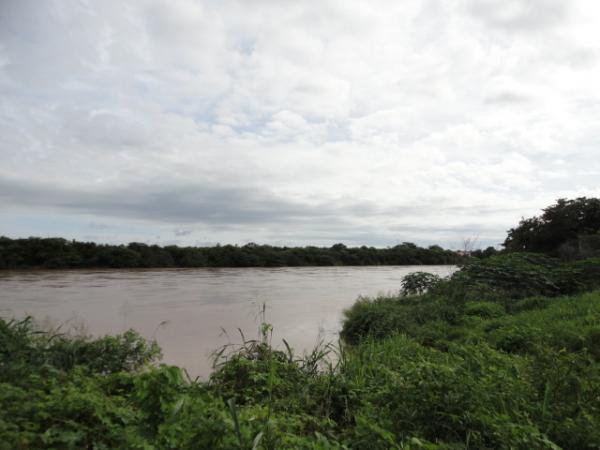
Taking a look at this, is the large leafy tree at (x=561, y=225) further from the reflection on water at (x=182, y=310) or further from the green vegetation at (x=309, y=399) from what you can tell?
the green vegetation at (x=309, y=399)

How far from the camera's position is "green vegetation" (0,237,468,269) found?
23.1 m

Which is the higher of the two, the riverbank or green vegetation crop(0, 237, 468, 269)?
green vegetation crop(0, 237, 468, 269)

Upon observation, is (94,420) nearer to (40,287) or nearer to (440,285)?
(440,285)

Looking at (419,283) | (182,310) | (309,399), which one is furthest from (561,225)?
(309,399)

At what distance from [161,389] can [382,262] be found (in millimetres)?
47352

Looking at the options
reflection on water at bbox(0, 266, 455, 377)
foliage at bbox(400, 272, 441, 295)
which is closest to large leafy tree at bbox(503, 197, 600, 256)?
foliage at bbox(400, 272, 441, 295)

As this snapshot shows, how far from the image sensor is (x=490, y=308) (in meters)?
9.43

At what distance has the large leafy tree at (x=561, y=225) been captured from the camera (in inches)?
824

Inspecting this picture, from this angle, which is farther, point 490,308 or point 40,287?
point 40,287

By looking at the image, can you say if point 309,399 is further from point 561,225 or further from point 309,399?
point 561,225

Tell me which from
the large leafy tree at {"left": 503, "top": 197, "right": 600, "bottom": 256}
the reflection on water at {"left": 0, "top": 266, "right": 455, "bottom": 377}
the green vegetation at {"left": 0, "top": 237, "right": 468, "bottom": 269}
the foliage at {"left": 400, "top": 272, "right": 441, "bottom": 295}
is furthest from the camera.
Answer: the green vegetation at {"left": 0, "top": 237, "right": 468, "bottom": 269}

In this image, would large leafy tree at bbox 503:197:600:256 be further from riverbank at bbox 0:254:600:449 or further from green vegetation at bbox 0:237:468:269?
riverbank at bbox 0:254:600:449

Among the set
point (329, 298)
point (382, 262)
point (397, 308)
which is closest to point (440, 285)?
point (397, 308)

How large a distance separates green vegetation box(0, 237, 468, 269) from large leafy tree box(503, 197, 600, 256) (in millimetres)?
2875
